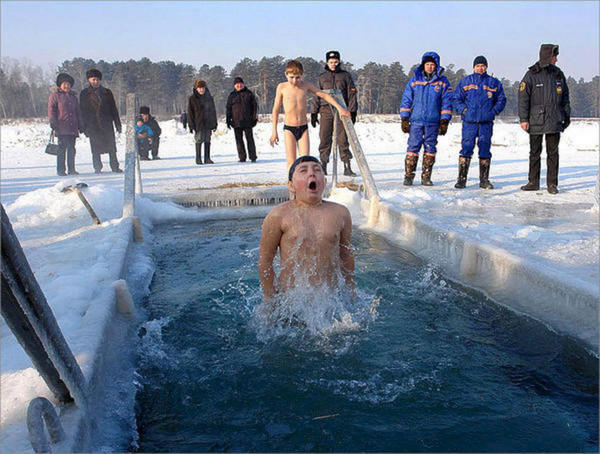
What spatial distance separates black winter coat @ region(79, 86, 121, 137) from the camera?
10398 mm

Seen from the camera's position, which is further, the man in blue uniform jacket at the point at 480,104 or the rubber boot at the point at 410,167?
the rubber boot at the point at 410,167

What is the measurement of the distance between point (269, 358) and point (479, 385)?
1173 mm

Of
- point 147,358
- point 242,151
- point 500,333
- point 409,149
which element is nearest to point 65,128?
point 242,151

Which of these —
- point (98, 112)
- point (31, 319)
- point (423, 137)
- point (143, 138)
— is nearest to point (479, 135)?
point (423, 137)

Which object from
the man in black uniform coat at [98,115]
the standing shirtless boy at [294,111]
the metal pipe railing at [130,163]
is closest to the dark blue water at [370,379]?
the metal pipe railing at [130,163]

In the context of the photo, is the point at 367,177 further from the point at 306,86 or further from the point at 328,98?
the point at 306,86

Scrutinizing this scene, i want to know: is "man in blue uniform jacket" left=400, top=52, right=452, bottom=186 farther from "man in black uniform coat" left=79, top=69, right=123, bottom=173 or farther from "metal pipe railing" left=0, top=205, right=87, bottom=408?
"metal pipe railing" left=0, top=205, right=87, bottom=408

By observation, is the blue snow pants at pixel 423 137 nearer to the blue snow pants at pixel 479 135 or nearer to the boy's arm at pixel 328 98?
the blue snow pants at pixel 479 135

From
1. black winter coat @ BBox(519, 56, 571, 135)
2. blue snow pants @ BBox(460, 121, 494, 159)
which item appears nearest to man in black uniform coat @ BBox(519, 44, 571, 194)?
black winter coat @ BBox(519, 56, 571, 135)

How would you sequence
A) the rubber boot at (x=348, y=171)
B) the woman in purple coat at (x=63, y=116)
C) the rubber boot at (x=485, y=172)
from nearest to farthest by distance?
the rubber boot at (x=485, y=172) → the rubber boot at (x=348, y=171) → the woman in purple coat at (x=63, y=116)

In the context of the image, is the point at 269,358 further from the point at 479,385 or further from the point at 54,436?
the point at 54,436

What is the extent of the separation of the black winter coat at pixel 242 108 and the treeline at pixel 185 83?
50028 mm

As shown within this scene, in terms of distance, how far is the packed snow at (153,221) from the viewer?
238 centimetres

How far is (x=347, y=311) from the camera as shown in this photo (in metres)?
3.31
